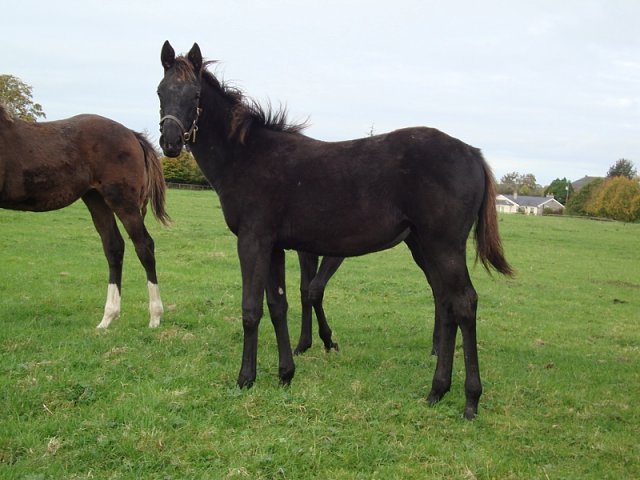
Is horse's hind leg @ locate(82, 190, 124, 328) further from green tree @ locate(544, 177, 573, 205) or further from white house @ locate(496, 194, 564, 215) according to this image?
green tree @ locate(544, 177, 573, 205)

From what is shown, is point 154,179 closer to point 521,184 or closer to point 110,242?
point 110,242

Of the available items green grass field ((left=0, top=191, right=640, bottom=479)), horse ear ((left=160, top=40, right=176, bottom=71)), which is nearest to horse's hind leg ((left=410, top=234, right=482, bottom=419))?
green grass field ((left=0, top=191, right=640, bottom=479))

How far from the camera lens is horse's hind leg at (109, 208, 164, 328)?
7047 millimetres

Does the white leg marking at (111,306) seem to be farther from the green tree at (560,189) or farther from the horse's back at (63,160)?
the green tree at (560,189)

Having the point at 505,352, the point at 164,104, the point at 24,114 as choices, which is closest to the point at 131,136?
the point at 164,104

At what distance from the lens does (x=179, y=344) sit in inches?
247

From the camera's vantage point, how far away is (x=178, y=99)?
491 centimetres

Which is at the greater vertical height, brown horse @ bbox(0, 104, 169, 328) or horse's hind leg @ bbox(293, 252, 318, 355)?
brown horse @ bbox(0, 104, 169, 328)

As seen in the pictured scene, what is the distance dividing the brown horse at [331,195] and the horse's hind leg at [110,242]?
2.61m

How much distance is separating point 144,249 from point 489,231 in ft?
14.4

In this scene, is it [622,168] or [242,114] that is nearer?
[242,114]

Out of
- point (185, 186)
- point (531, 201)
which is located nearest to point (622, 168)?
Result: point (531, 201)

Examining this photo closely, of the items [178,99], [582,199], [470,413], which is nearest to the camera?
[470,413]

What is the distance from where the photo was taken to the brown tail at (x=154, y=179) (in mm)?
7715
